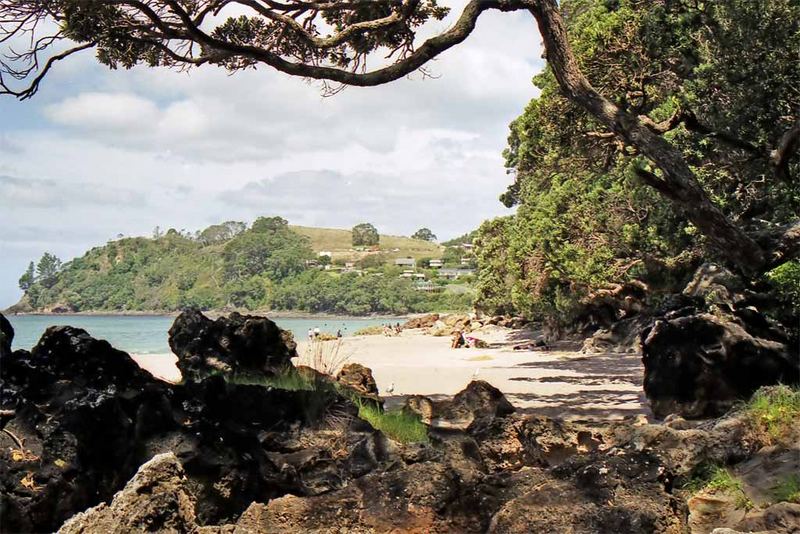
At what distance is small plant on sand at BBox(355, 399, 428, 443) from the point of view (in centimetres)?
670

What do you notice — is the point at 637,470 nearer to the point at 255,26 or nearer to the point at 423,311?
the point at 255,26

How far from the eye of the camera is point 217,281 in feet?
420

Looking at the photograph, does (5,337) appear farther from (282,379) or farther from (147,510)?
(147,510)

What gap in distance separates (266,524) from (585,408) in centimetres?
825

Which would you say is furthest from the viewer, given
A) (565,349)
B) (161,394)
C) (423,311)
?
(423,311)

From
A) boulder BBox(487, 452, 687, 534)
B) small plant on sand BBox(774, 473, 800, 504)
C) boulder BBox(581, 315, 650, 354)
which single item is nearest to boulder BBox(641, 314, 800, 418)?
small plant on sand BBox(774, 473, 800, 504)

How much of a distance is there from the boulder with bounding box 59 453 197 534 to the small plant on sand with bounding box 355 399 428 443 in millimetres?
3182

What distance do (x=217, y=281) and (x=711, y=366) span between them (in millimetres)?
124486

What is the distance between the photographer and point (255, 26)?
427 inches

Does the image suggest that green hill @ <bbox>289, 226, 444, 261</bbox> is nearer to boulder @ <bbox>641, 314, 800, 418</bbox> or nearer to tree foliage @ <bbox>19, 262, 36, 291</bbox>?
tree foliage @ <bbox>19, 262, 36, 291</bbox>

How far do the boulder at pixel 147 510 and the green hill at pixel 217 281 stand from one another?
336ft

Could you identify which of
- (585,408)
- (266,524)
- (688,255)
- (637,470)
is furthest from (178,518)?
(688,255)

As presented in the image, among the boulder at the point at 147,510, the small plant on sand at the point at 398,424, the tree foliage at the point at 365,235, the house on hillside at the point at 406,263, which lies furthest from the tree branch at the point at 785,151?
the tree foliage at the point at 365,235

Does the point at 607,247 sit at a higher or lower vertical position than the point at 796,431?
higher
